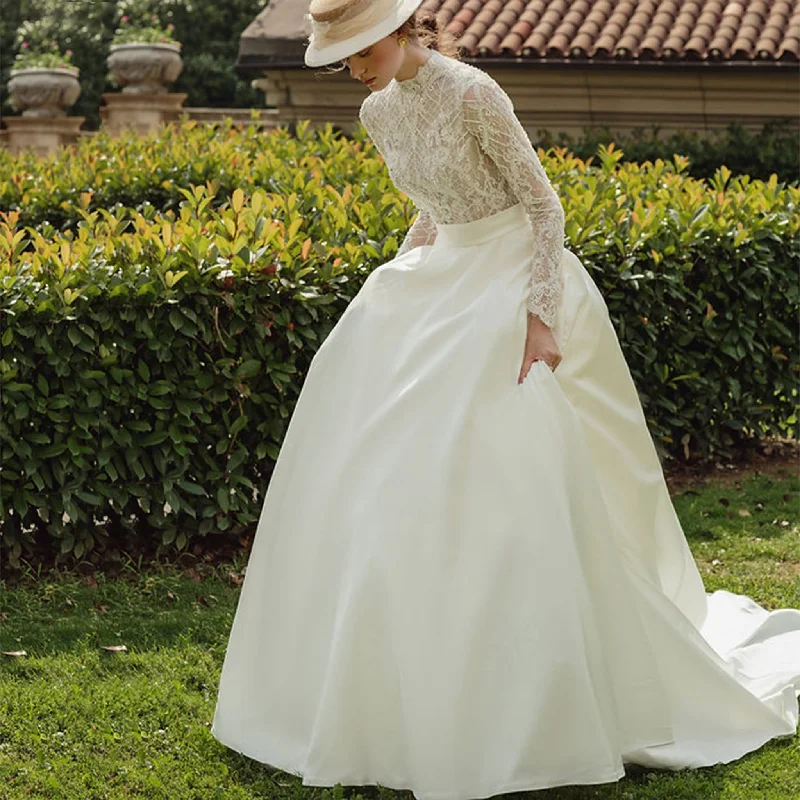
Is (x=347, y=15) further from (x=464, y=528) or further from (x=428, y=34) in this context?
(x=464, y=528)

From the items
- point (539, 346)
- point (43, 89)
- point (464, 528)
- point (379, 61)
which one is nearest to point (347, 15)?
point (379, 61)

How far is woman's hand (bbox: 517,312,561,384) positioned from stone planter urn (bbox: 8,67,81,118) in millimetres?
15927

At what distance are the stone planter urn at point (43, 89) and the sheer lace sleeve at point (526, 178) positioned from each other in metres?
15.7

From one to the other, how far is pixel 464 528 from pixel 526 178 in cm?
110

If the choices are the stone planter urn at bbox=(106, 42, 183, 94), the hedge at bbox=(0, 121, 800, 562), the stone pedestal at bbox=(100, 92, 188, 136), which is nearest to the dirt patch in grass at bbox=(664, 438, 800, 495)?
the hedge at bbox=(0, 121, 800, 562)

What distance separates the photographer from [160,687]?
16.2 ft

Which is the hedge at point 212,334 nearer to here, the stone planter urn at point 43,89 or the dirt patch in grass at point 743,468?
the dirt patch in grass at point 743,468

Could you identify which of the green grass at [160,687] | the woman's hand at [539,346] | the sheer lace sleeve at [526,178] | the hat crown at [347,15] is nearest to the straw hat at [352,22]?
the hat crown at [347,15]

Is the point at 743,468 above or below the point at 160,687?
below

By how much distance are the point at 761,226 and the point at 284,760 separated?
5.01 m

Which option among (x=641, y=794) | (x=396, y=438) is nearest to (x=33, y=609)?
(x=396, y=438)

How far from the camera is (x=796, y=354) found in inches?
319

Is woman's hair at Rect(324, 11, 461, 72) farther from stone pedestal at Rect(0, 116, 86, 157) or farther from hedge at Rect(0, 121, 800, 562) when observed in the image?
stone pedestal at Rect(0, 116, 86, 157)

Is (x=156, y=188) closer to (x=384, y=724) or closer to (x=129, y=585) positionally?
(x=129, y=585)
